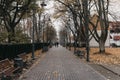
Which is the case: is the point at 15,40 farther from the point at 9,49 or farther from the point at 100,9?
the point at 9,49

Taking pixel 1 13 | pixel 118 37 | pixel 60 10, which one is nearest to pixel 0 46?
pixel 1 13

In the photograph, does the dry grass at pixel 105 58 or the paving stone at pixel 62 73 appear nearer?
the paving stone at pixel 62 73

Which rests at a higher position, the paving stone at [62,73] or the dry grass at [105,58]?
the paving stone at [62,73]

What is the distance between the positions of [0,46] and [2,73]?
9.45 m

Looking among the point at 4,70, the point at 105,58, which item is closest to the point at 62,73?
the point at 4,70

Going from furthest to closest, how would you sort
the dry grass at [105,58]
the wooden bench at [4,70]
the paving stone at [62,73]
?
the dry grass at [105,58] → the paving stone at [62,73] → the wooden bench at [4,70]

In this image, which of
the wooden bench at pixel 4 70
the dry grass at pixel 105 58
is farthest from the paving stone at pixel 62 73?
the dry grass at pixel 105 58

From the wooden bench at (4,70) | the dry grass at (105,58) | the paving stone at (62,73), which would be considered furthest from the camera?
the dry grass at (105,58)

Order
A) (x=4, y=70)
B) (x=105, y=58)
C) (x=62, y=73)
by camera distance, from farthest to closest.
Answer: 1. (x=105, y=58)
2. (x=62, y=73)
3. (x=4, y=70)

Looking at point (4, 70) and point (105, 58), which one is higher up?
point (4, 70)

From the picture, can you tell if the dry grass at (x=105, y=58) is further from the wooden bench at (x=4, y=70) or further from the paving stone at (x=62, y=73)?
the wooden bench at (x=4, y=70)

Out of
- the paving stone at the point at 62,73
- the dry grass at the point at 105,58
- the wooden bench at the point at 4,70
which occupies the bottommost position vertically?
the dry grass at the point at 105,58

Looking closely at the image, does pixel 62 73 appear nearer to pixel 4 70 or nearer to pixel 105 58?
pixel 4 70

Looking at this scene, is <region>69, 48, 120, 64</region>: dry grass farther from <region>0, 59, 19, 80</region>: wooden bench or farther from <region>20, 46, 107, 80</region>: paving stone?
<region>0, 59, 19, 80</region>: wooden bench
